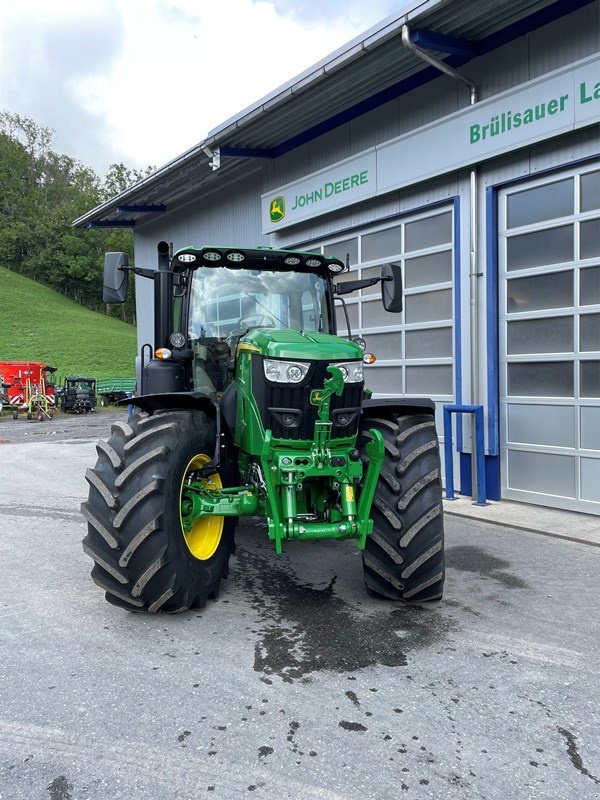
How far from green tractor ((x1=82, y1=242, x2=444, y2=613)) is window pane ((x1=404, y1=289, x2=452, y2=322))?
4.04 m

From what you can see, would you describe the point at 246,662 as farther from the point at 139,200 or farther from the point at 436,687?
the point at 139,200

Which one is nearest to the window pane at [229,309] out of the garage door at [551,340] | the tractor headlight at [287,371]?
the tractor headlight at [287,371]

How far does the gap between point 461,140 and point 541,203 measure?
3.98ft

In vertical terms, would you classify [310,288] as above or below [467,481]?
above

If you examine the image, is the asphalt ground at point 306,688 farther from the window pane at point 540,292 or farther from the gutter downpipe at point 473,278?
the window pane at point 540,292

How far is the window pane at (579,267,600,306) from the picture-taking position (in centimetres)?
678

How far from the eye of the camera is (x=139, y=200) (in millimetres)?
14609

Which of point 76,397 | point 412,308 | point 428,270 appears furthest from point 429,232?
point 76,397

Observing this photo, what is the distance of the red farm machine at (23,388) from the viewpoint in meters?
20.6

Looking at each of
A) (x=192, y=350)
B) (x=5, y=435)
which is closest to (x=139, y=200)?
(x=5, y=435)

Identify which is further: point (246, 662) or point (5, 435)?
point (5, 435)

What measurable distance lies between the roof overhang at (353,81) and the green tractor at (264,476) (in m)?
4.31

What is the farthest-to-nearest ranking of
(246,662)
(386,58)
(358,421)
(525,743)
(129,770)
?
(386,58)
(358,421)
(246,662)
(525,743)
(129,770)

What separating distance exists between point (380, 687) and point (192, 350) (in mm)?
2869
